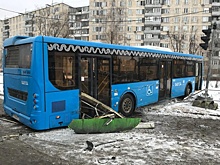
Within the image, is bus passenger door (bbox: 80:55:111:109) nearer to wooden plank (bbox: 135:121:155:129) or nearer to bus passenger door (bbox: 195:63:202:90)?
wooden plank (bbox: 135:121:155:129)

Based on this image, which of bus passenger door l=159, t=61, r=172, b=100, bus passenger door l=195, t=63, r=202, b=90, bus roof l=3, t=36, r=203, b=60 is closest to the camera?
bus roof l=3, t=36, r=203, b=60

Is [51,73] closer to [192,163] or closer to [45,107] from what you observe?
[45,107]

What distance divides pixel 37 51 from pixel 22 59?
0.93m

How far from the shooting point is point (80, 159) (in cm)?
456

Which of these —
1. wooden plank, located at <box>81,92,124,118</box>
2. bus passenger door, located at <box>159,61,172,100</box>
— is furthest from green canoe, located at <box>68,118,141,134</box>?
bus passenger door, located at <box>159,61,172,100</box>

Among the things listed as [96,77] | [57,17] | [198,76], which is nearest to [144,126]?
[96,77]

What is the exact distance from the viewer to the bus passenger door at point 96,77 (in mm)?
7043

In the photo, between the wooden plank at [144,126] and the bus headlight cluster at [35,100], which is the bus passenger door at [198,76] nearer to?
the wooden plank at [144,126]

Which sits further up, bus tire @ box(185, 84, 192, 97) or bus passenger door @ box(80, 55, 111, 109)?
bus passenger door @ box(80, 55, 111, 109)

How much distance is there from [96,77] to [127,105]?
6.91 ft

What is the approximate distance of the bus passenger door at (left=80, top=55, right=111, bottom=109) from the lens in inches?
277

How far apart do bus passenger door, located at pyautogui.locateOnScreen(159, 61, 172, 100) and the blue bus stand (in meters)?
1.33

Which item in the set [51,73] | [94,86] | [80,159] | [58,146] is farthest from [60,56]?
[80,159]

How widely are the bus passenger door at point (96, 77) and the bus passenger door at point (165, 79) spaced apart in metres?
4.04
